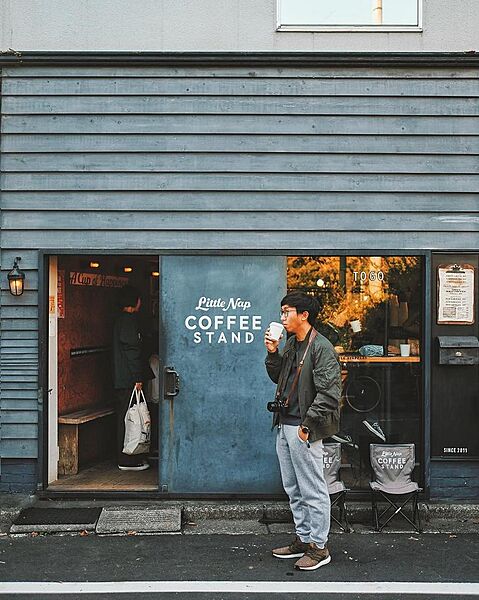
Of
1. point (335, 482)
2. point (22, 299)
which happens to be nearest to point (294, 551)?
point (335, 482)

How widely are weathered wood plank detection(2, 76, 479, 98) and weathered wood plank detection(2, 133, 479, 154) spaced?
43 centimetres

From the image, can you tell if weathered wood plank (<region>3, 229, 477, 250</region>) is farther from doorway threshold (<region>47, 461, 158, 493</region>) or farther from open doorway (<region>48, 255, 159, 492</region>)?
doorway threshold (<region>47, 461, 158, 493</region>)

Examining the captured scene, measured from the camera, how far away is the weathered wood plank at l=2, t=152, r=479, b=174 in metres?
7.76

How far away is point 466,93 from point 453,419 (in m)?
3.29

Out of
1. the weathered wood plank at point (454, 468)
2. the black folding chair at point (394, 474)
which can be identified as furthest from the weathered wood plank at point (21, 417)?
the weathered wood plank at point (454, 468)

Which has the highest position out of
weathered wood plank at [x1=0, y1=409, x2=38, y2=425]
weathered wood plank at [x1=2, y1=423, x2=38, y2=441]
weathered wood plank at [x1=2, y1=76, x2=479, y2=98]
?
weathered wood plank at [x1=2, y1=76, x2=479, y2=98]

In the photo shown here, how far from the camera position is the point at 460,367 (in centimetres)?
775

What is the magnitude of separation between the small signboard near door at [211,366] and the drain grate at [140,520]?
0.46 metres

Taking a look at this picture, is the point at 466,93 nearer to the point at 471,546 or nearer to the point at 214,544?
the point at 471,546

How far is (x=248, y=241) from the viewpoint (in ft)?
25.4

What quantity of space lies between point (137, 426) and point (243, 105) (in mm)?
3756

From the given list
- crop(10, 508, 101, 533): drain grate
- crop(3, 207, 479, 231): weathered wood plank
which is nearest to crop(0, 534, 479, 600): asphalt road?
crop(10, 508, 101, 533): drain grate

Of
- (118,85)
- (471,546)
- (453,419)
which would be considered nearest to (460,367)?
(453,419)

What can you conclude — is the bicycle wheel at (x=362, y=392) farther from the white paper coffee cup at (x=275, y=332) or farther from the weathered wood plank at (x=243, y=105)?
the weathered wood plank at (x=243, y=105)
